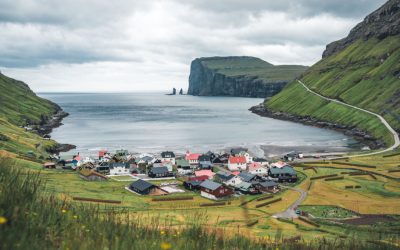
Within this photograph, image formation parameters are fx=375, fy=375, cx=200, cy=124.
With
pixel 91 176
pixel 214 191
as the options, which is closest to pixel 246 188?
pixel 214 191

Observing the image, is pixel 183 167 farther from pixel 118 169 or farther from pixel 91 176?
pixel 91 176

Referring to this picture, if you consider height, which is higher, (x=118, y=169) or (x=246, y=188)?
(x=246, y=188)

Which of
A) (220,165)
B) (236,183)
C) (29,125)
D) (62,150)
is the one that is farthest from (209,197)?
(29,125)

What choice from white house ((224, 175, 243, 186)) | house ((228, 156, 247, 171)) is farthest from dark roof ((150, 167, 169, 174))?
house ((228, 156, 247, 171))

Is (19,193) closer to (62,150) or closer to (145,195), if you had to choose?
(145,195)

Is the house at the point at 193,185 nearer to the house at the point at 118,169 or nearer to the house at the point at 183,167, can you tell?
the house at the point at 183,167

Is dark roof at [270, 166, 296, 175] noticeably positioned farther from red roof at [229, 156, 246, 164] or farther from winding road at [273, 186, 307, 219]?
red roof at [229, 156, 246, 164]

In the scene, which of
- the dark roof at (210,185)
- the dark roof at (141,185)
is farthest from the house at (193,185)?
the dark roof at (141,185)
